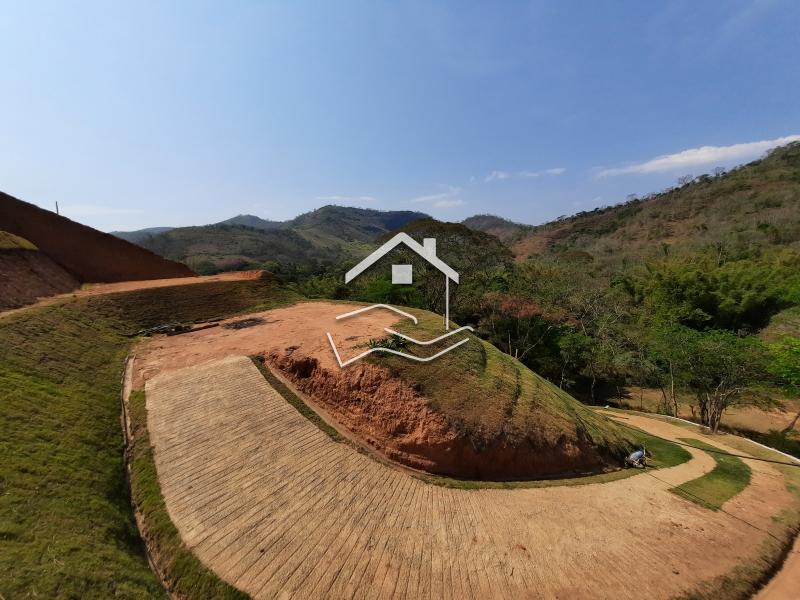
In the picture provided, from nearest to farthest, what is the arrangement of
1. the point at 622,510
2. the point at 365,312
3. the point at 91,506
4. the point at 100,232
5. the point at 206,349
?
the point at 91,506
the point at 622,510
the point at 206,349
the point at 365,312
the point at 100,232

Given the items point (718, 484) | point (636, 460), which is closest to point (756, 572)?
point (718, 484)

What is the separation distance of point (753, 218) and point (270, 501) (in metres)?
74.6

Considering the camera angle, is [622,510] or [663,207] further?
[663,207]

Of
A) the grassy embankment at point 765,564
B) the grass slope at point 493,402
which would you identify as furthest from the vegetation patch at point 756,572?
the grass slope at point 493,402

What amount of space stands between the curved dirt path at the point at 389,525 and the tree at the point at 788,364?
21.2 ft

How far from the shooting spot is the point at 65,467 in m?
6.61

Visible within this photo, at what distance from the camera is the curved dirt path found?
554cm

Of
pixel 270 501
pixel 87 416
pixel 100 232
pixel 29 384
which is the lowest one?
pixel 270 501

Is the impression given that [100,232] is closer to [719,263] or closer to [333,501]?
[333,501]

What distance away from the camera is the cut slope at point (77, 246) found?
19.1m

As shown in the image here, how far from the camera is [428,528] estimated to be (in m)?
6.63

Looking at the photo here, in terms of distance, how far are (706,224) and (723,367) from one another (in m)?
65.3

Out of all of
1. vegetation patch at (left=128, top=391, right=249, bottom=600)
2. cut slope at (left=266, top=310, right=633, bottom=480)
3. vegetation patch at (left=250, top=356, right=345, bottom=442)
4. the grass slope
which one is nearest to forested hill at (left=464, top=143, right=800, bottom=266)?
the grass slope

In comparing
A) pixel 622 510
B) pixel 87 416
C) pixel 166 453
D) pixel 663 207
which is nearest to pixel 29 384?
pixel 87 416
